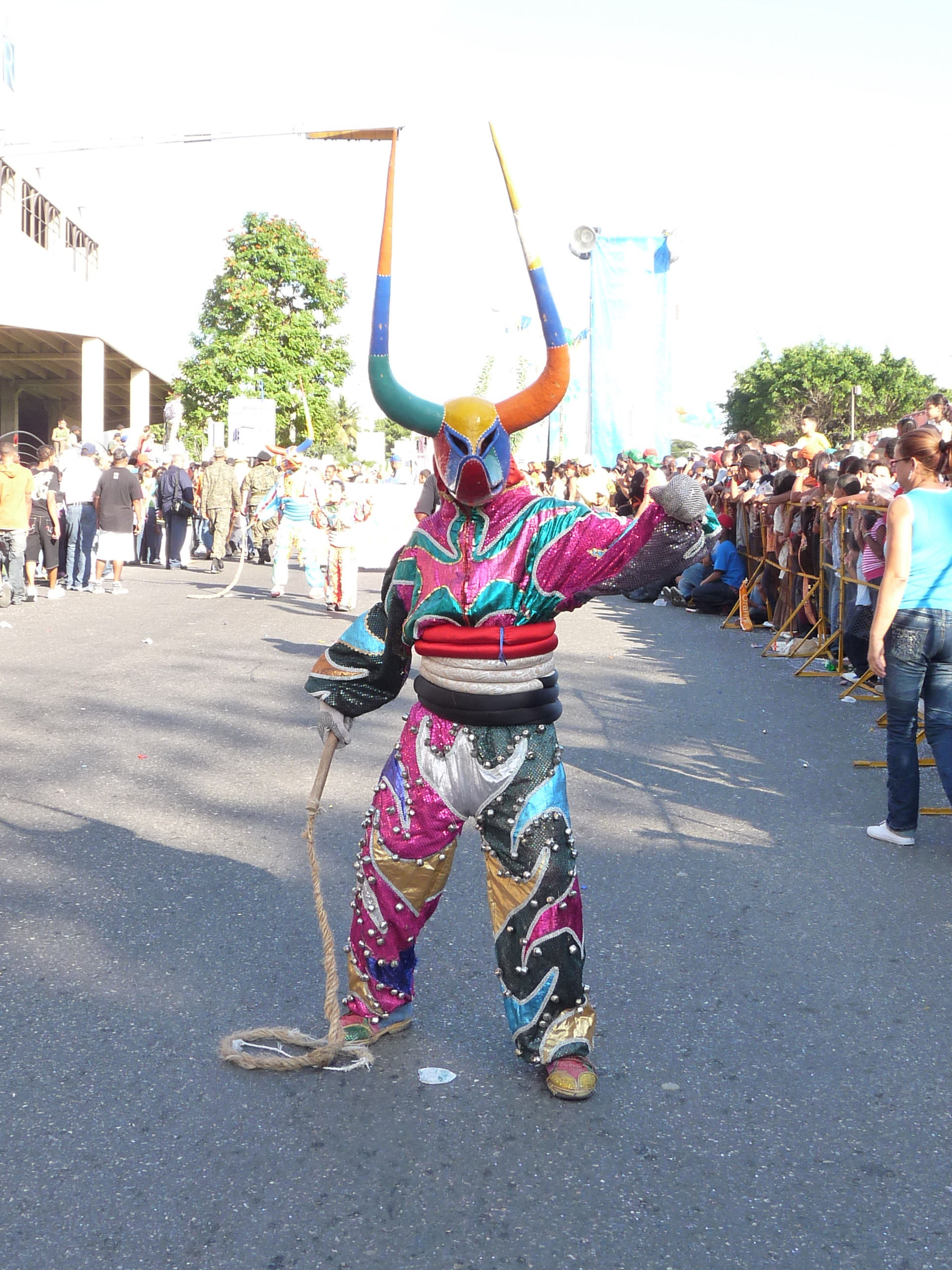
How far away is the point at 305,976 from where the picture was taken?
4.27 m

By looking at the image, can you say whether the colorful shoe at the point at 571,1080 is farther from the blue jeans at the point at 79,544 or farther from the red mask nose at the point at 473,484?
the blue jeans at the point at 79,544

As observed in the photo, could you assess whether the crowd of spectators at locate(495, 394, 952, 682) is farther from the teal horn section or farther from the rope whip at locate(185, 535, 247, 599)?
the rope whip at locate(185, 535, 247, 599)

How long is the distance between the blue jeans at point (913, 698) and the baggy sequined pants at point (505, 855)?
2.87 meters

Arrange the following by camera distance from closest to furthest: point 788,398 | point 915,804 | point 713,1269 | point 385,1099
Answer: point 713,1269
point 385,1099
point 915,804
point 788,398

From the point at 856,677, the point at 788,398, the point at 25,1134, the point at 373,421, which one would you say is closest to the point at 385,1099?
the point at 25,1134

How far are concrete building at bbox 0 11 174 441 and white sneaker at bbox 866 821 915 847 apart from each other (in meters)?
24.2

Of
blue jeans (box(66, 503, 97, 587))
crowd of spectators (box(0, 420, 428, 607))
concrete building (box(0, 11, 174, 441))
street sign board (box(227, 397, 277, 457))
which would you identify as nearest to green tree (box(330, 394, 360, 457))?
concrete building (box(0, 11, 174, 441))

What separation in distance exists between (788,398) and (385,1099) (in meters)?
62.9

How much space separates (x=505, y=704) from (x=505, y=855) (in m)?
0.42

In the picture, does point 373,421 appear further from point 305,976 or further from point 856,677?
point 305,976

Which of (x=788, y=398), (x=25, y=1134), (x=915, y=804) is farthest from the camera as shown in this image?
(x=788, y=398)

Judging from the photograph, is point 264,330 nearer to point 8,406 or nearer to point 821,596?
point 8,406

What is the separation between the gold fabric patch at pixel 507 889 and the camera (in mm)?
3521

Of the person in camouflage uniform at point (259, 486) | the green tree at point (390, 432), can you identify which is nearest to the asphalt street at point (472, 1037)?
the person in camouflage uniform at point (259, 486)
